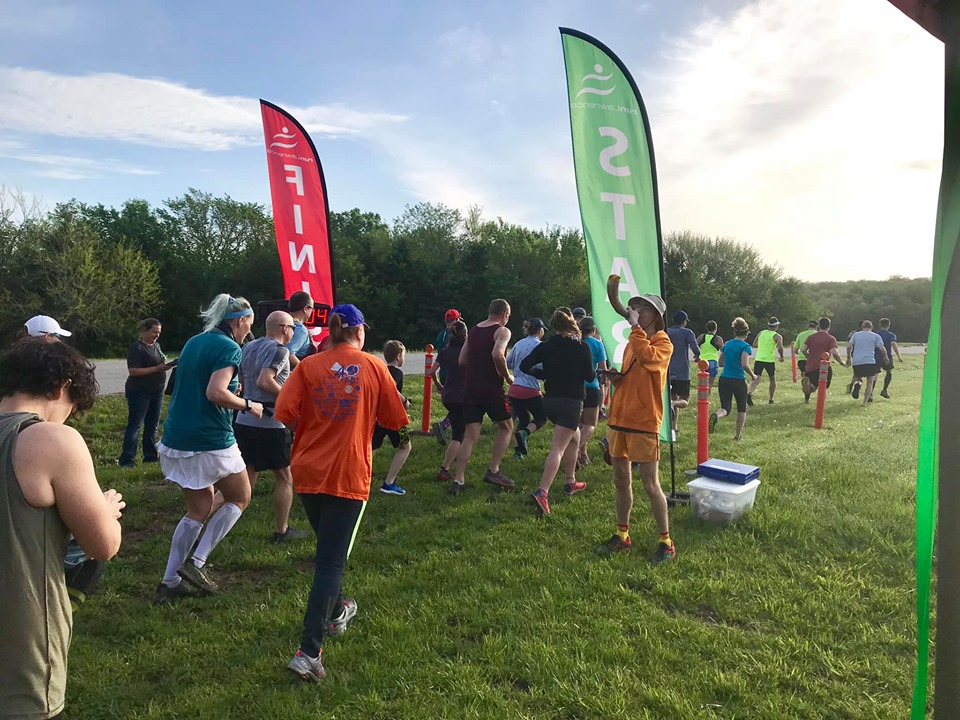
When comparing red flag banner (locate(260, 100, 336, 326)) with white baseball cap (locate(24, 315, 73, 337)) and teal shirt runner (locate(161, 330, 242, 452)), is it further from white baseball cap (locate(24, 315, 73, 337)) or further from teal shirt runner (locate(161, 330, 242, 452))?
teal shirt runner (locate(161, 330, 242, 452))

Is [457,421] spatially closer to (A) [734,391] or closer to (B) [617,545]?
(B) [617,545]

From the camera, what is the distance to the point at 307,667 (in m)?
3.31

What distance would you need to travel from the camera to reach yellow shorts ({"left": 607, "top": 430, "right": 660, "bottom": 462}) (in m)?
4.81

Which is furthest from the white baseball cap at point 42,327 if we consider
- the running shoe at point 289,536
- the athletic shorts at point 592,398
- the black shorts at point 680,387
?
the black shorts at point 680,387

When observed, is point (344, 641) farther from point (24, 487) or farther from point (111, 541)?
point (24, 487)

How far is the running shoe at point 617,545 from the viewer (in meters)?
5.05

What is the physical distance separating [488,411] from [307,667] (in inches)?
150

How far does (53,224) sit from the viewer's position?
35375 millimetres

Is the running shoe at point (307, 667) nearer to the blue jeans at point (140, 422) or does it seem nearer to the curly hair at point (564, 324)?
the curly hair at point (564, 324)

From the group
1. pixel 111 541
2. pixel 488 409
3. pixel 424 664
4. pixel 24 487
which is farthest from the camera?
pixel 488 409

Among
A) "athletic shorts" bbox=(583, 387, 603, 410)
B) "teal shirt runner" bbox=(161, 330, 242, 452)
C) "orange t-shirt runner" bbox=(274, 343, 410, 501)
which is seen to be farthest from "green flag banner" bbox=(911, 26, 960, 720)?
"athletic shorts" bbox=(583, 387, 603, 410)

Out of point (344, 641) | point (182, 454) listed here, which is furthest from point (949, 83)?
point (182, 454)

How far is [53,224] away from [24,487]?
41.2 meters

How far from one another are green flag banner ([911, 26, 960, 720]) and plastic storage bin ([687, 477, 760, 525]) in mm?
3992
